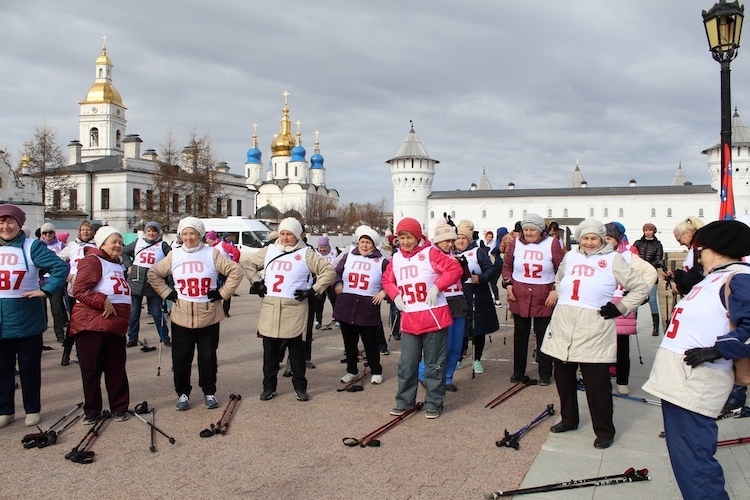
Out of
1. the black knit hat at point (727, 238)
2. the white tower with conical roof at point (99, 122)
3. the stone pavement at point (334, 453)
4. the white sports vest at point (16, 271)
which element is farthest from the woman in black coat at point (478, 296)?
the white tower with conical roof at point (99, 122)

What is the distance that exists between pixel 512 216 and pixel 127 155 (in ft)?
157

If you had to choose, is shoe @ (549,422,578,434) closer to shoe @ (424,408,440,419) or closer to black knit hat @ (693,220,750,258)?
shoe @ (424,408,440,419)

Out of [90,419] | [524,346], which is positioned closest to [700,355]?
[524,346]

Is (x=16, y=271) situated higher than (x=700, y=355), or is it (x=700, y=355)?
(x=16, y=271)

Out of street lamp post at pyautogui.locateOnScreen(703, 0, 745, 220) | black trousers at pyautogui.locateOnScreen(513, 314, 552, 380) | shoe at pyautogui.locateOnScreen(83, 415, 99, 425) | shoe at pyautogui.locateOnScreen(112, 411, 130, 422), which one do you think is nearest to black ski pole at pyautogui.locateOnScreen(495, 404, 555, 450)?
black trousers at pyautogui.locateOnScreen(513, 314, 552, 380)

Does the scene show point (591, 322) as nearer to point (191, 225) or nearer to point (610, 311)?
point (610, 311)

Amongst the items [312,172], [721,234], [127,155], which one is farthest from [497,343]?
[312,172]

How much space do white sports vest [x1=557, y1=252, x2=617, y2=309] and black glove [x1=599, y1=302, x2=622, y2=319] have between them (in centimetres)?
18

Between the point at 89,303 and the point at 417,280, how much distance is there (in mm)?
3122

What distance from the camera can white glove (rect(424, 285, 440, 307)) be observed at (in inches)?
223

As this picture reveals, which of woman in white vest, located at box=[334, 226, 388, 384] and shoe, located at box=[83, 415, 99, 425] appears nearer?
shoe, located at box=[83, 415, 99, 425]

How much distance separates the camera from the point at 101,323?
5453 mm

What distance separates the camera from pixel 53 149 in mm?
48906

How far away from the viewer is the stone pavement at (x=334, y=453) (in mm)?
4078
